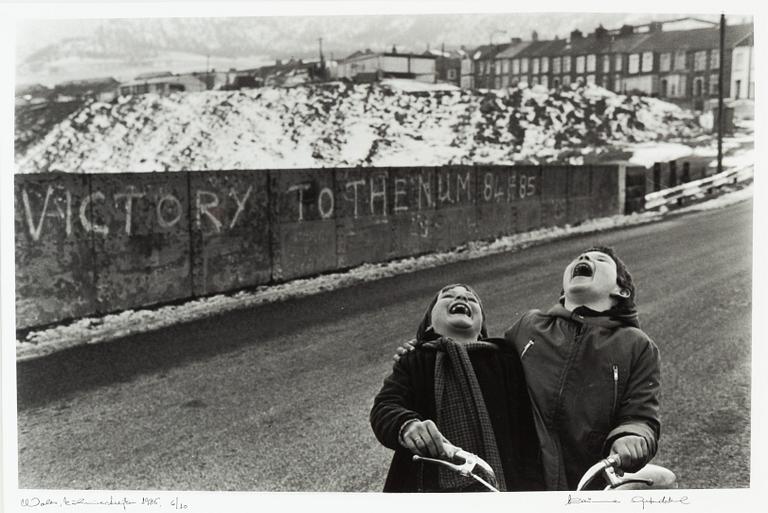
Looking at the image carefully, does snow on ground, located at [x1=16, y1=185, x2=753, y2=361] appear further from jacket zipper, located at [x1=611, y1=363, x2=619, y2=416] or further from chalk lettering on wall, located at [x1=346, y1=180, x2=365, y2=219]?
jacket zipper, located at [x1=611, y1=363, x2=619, y2=416]

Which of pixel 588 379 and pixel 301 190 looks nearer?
pixel 588 379

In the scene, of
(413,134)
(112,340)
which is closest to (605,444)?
(112,340)

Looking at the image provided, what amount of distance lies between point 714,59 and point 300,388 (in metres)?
3.65

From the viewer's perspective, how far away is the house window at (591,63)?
6293 mm

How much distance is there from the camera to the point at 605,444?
2.98m

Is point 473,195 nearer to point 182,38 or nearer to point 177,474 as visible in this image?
point 182,38

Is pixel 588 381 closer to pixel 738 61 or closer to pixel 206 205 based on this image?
pixel 738 61

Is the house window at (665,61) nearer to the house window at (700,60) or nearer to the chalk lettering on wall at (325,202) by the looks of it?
the house window at (700,60)

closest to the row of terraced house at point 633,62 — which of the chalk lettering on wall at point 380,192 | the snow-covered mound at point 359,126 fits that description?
the snow-covered mound at point 359,126

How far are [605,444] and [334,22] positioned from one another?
3.05m

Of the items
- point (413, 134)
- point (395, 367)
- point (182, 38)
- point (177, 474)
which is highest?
point (182, 38)

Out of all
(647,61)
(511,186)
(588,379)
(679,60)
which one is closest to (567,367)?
(588,379)

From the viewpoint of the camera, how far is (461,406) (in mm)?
3004

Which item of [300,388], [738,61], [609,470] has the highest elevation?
[738,61]
